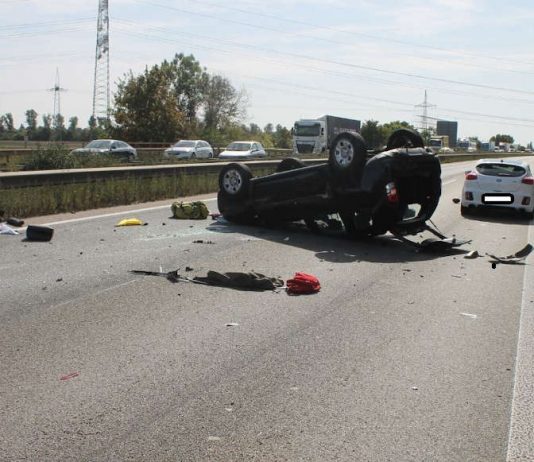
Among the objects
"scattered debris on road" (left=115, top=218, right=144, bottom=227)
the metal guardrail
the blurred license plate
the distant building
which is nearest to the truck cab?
the metal guardrail

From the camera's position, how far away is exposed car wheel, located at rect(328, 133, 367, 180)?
10.5 meters

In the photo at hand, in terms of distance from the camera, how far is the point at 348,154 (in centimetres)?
1062

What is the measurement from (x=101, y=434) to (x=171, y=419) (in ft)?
1.36

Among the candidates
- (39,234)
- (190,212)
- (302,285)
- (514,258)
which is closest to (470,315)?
(302,285)

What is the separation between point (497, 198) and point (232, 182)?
7.11 m

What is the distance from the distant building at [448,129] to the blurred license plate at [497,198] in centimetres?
11116

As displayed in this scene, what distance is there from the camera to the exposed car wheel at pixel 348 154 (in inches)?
414

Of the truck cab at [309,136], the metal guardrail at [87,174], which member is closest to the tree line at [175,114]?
the truck cab at [309,136]

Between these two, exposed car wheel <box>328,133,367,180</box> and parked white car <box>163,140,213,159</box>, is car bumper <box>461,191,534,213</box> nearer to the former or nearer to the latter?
exposed car wheel <box>328,133,367,180</box>

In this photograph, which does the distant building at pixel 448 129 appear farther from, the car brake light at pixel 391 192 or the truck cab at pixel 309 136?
the car brake light at pixel 391 192

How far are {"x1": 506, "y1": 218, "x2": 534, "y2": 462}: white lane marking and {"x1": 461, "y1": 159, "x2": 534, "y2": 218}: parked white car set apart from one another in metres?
9.75

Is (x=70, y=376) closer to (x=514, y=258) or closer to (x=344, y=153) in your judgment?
(x=344, y=153)

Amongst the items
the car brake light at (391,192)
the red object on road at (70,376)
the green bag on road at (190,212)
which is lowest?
the red object on road at (70,376)

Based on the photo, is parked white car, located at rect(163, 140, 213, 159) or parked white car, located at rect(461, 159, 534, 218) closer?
parked white car, located at rect(461, 159, 534, 218)
